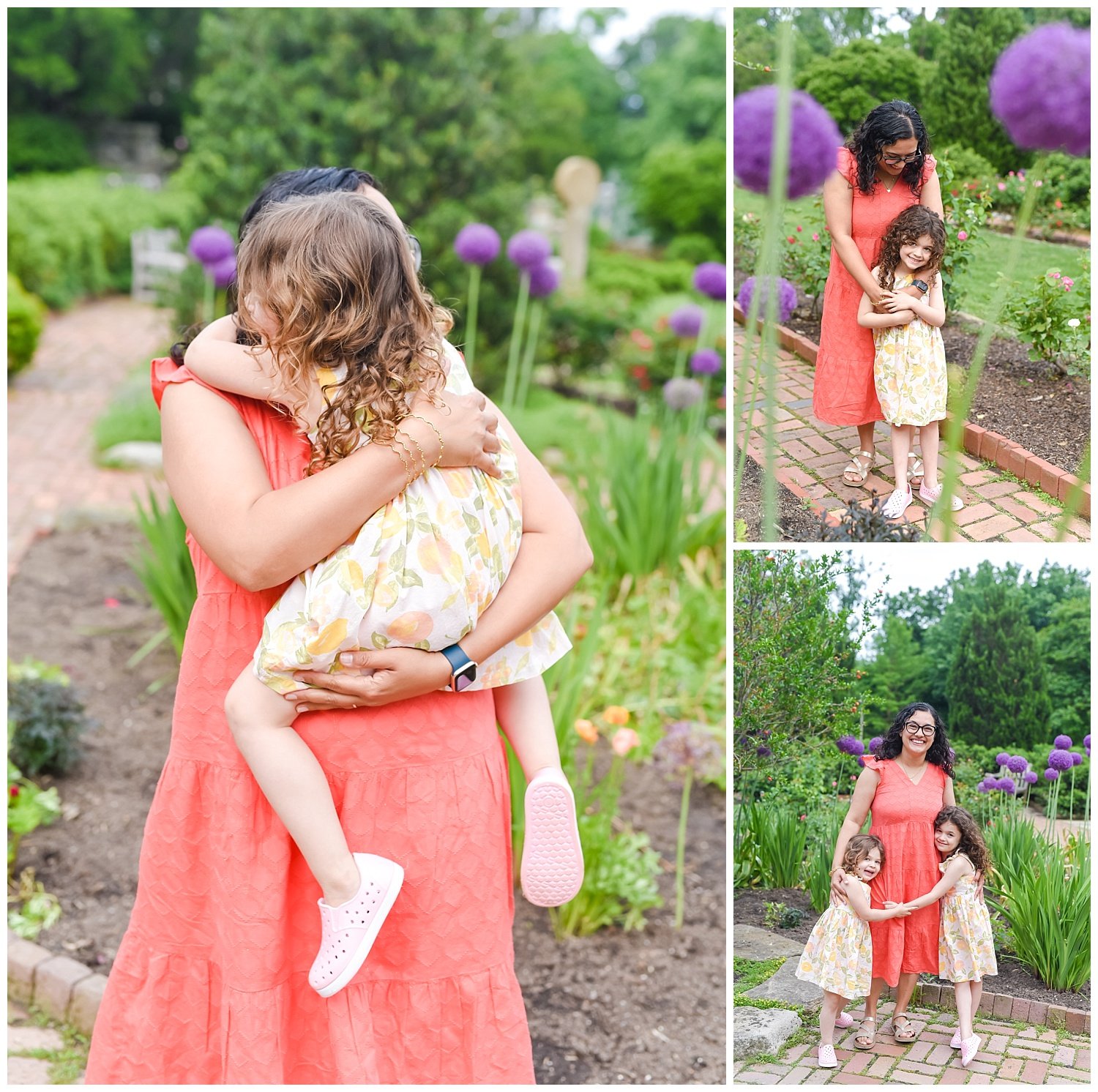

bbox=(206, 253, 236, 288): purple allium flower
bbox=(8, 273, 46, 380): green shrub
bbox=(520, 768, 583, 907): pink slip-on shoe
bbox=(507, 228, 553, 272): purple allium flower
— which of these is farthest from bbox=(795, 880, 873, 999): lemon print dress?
bbox=(8, 273, 46, 380): green shrub

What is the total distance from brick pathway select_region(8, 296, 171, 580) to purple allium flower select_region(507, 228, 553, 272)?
167cm

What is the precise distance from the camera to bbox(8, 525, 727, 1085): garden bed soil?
2.28 metres

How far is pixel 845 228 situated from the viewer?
1650 millimetres

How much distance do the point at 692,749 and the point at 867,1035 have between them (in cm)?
91

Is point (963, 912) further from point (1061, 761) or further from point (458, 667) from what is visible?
point (458, 667)

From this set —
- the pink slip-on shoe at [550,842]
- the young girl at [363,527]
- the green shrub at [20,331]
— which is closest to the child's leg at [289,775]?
the young girl at [363,527]

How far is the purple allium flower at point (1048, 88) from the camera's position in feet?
4.45

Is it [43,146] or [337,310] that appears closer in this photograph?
[337,310]

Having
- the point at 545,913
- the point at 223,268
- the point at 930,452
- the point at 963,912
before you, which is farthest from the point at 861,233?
the point at 223,268

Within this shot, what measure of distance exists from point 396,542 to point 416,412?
0.60 feet

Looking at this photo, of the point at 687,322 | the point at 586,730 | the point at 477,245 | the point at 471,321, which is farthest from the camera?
the point at 687,322

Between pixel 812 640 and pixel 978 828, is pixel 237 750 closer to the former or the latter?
pixel 812 640

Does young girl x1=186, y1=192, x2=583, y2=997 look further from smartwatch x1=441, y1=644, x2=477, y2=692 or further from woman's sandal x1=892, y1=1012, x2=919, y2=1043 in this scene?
woman's sandal x1=892, y1=1012, x2=919, y2=1043

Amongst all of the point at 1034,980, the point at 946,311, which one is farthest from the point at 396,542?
the point at 1034,980
